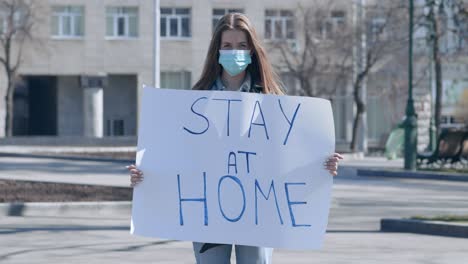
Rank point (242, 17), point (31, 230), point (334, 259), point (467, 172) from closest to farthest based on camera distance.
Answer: point (242, 17), point (334, 259), point (31, 230), point (467, 172)

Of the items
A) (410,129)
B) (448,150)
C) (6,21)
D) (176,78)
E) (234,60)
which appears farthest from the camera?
(176,78)

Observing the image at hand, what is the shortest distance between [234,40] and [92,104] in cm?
5532

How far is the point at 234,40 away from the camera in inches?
242

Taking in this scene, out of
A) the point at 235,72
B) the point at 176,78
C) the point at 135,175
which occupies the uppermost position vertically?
the point at 235,72

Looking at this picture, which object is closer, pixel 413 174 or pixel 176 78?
pixel 413 174

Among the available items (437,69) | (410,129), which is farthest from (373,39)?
(410,129)

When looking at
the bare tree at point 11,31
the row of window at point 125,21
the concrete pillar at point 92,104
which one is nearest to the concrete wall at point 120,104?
the concrete pillar at point 92,104

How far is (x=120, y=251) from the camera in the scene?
42.7 ft

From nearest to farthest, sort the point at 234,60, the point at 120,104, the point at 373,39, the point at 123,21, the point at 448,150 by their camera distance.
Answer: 1. the point at 234,60
2. the point at 448,150
3. the point at 373,39
4. the point at 123,21
5. the point at 120,104

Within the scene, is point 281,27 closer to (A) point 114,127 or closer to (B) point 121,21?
(B) point 121,21

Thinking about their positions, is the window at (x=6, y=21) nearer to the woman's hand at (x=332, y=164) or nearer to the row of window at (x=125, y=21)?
the row of window at (x=125, y=21)

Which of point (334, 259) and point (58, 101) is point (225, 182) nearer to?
point (334, 259)

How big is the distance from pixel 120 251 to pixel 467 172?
18.0 meters

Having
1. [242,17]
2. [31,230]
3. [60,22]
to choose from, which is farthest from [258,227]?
[60,22]
